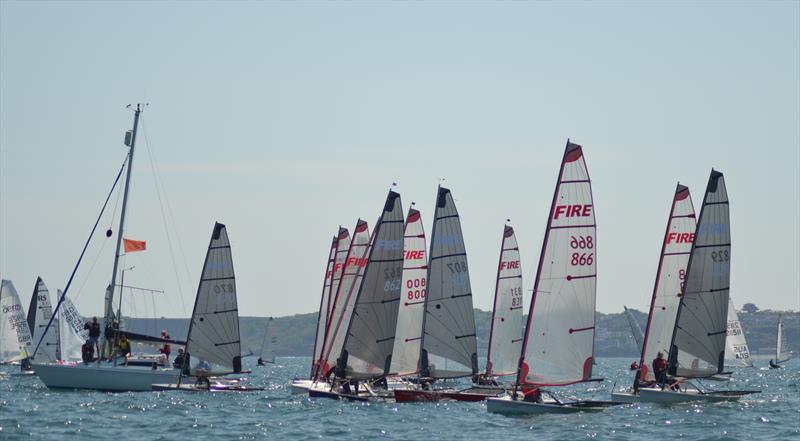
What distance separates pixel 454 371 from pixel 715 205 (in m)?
11.9

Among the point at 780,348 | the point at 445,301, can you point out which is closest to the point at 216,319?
the point at 445,301

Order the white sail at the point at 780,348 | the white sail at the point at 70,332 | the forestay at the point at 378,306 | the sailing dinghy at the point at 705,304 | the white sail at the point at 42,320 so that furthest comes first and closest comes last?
the white sail at the point at 780,348
the white sail at the point at 42,320
the white sail at the point at 70,332
the forestay at the point at 378,306
the sailing dinghy at the point at 705,304

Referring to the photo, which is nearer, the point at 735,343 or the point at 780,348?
the point at 735,343

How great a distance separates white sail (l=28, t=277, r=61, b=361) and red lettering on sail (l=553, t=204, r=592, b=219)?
40990mm

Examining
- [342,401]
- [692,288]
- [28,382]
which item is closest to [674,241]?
[692,288]

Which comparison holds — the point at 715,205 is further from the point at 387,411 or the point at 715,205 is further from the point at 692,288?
the point at 387,411

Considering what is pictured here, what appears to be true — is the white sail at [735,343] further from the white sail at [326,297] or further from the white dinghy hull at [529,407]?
the white dinghy hull at [529,407]

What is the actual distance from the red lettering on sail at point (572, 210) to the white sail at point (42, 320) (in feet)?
134

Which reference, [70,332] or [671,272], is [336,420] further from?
[70,332]

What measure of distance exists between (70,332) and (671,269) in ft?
106

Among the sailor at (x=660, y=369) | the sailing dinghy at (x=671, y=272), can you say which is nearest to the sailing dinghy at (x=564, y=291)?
the sailor at (x=660, y=369)

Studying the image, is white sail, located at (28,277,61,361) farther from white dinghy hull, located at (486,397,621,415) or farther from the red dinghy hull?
white dinghy hull, located at (486,397,621,415)

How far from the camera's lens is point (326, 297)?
66.9 m

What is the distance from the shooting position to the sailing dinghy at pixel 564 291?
41.3 metres
